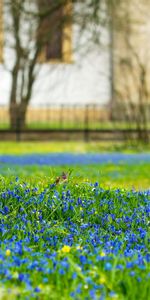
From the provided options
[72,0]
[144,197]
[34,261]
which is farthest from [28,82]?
[34,261]

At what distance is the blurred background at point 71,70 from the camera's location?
95.3 feet

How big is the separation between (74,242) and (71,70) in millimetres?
33366

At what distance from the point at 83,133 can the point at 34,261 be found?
24.9m

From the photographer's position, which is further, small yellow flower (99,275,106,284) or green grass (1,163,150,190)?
green grass (1,163,150,190)

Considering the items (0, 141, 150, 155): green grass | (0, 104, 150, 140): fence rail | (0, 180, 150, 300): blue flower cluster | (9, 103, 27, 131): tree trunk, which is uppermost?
(0, 180, 150, 300): blue flower cluster

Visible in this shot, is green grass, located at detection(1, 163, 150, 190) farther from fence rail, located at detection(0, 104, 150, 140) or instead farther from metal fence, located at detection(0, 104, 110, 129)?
metal fence, located at detection(0, 104, 110, 129)

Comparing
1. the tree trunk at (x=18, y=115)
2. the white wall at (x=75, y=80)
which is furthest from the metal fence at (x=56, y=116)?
the tree trunk at (x=18, y=115)

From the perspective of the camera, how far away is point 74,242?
18.2 ft

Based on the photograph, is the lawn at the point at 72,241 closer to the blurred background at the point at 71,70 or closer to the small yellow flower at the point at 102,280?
the small yellow flower at the point at 102,280

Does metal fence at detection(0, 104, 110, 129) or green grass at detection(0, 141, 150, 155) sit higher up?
metal fence at detection(0, 104, 110, 129)

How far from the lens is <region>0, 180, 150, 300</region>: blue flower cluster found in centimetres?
443

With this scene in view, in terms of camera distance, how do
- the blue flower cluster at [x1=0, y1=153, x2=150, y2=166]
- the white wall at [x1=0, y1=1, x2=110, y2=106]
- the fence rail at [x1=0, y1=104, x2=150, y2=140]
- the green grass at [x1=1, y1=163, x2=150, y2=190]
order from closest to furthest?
1. the green grass at [x1=1, y1=163, x2=150, y2=190]
2. the blue flower cluster at [x1=0, y1=153, x2=150, y2=166]
3. the fence rail at [x1=0, y1=104, x2=150, y2=140]
4. the white wall at [x1=0, y1=1, x2=110, y2=106]

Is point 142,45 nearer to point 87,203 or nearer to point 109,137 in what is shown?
point 109,137

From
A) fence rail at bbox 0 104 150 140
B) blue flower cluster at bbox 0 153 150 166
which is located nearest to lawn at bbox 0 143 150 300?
blue flower cluster at bbox 0 153 150 166
